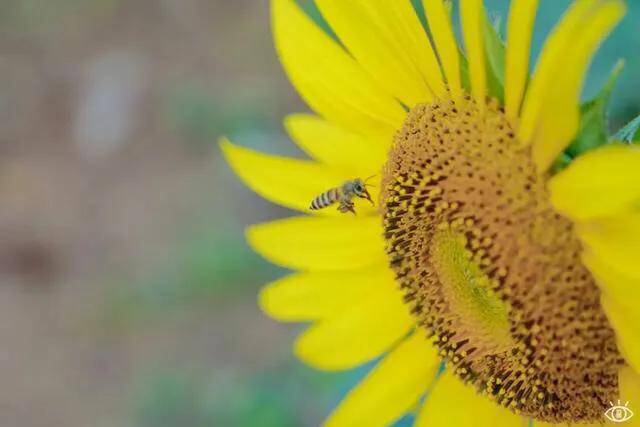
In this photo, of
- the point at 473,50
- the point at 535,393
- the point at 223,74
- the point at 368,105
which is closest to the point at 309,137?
the point at 368,105

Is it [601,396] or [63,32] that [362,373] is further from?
[63,32]

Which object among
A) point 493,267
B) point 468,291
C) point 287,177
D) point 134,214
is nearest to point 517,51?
point 493,267

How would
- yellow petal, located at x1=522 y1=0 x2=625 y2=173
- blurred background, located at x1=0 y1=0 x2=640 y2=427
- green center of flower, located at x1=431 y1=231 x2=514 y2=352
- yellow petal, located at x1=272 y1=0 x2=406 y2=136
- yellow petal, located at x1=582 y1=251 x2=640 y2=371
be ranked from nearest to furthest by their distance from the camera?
yellow petal, located at x1=522 y1=0 x2=625 y2=173 → yellow petal, located at x1=582 y1=251 x2=640 y2=371 → green center of flower, located at x1=431 y1=231 x2=514 y2=352 → yellow petal, located at x1=272 y1=0 x2=406 y2=136 → blurred background, located at x1=0 y1=0 x2=640 y2=427

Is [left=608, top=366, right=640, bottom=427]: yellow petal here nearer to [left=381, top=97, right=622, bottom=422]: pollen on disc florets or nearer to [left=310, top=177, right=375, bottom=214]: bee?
[left=381, top=97, right=622, bottom=422]: pollen on disc florets

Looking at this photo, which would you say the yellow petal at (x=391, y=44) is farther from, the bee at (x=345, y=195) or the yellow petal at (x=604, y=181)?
the yellow petal at (x=604, y=181)

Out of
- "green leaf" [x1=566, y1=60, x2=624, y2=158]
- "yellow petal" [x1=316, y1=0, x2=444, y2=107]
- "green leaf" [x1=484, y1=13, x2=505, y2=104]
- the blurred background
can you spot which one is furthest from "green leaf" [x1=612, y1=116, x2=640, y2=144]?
the blurred background

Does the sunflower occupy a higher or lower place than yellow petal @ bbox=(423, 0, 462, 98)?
lower
